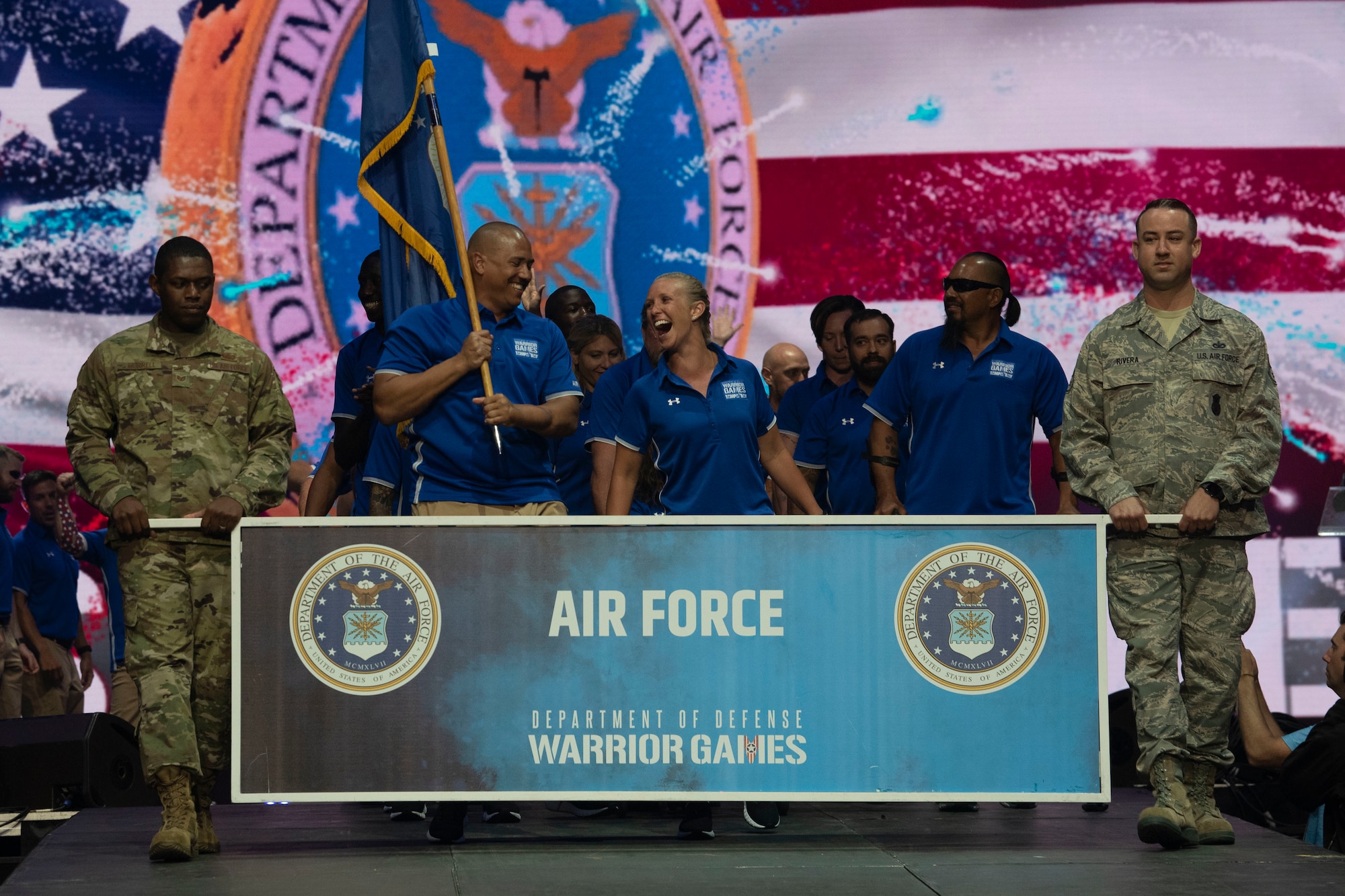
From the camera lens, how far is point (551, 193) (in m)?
8.70

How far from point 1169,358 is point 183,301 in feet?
9.72

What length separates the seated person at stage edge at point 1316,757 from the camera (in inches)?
192

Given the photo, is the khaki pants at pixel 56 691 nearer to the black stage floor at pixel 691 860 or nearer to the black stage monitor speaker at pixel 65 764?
the black stage monitor speaker at pixel 65 764

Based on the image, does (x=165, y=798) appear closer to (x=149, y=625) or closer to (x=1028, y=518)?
(x=149, y=625)

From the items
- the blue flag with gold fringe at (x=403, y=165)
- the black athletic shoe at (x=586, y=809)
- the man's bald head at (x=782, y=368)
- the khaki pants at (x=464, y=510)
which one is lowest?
the black athletic shoe at (x=586, y=809)

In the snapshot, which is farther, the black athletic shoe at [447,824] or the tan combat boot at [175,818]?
the black athletic shoe at [447,824]

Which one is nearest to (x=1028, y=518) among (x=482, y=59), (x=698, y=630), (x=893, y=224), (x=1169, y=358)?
(x=1169, y=358)

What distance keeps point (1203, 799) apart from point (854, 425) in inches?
85.5

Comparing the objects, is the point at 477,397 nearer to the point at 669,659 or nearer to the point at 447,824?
the point at 669,659

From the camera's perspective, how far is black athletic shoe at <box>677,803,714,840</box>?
16.4 feet

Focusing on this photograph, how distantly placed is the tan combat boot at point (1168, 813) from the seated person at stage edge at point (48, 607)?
5767mm

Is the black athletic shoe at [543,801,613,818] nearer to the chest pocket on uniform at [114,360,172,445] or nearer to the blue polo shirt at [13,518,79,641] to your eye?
the chest pocket on uniform at [114,360,172,445]

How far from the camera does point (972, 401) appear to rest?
5.60m

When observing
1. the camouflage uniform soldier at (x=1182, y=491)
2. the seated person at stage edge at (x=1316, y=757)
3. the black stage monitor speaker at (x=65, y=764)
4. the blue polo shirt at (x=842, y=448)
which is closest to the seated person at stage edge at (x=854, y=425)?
the blue polo shirt at (x=842, y=448)
